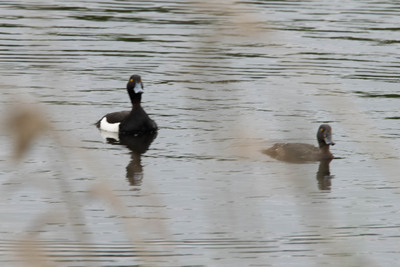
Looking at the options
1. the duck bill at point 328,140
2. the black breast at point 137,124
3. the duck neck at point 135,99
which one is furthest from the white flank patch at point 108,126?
the duck bill at point 328,140

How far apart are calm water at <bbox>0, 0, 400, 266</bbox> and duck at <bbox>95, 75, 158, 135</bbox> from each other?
0.27 m

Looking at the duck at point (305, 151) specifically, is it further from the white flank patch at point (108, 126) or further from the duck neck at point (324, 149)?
the white flank patch at point (108, 126)

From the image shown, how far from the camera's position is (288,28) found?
2200 centimetres

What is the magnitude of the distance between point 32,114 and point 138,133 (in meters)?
11.6

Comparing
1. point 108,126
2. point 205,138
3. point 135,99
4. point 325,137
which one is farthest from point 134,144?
point 325,137

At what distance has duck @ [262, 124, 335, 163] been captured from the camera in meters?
11.8

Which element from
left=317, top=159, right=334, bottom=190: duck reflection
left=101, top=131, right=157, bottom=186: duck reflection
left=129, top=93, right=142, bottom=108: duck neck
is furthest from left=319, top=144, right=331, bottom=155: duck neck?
left=129, top=93, right=142, bottom=108: duck neck

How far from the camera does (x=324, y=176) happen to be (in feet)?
37.3

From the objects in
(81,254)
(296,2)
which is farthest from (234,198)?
(296,2)

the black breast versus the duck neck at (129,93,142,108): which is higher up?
the duck neck at (129,93,142,108)

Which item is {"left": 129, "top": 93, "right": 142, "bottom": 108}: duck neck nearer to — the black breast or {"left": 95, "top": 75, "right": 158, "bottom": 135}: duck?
{"left": 95, "top": 75, "right": 158, "bottom": 135}: duck

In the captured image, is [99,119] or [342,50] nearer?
[99,119]

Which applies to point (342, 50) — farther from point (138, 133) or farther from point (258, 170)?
point (258, 170)

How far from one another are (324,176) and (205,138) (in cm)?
215
